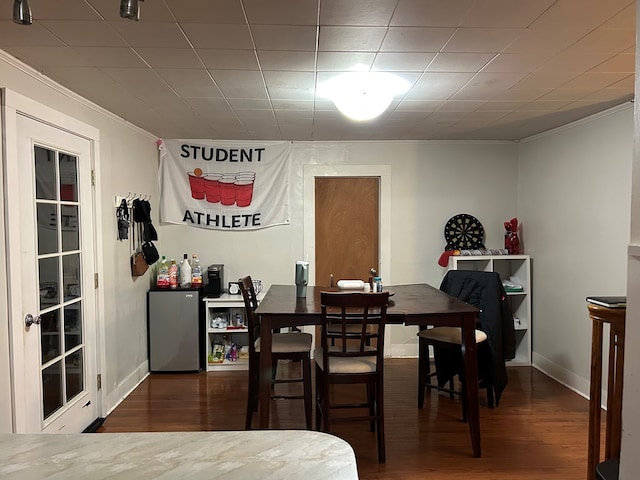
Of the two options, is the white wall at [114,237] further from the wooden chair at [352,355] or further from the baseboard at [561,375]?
the baseboard at [561,375]

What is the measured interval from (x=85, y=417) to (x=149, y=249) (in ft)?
5.29

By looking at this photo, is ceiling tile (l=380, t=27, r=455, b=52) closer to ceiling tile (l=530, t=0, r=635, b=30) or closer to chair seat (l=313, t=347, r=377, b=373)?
Answer: ceiling tile (l=530, t=0, r=635, b=30)

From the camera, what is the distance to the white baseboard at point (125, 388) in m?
3.68

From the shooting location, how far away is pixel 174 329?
459 cm

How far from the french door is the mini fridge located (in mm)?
1147

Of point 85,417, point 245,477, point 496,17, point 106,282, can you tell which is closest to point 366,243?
point 106,282

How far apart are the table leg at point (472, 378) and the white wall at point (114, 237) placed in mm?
2501

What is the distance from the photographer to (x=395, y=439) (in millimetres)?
3215

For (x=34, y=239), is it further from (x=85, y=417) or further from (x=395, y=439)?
(x=395, y=439)

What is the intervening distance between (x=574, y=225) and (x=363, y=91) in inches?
90.4

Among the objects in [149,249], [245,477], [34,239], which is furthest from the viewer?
[149,249]

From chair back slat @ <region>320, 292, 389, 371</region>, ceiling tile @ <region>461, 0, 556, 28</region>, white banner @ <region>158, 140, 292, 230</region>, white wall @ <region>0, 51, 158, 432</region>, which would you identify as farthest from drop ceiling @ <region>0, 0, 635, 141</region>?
chair back slat @ <region>320, 292, 389, 371</region>

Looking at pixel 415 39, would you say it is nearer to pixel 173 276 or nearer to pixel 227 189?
pixel 227 189

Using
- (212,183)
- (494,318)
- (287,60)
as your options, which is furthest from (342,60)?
(212,183)
